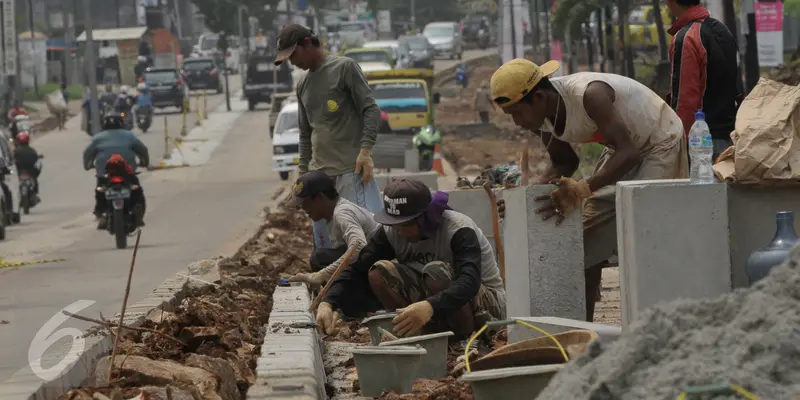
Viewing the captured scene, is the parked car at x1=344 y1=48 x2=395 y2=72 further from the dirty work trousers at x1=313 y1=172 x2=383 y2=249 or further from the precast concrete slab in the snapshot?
the dirty work trousers at x1=313 y1=172 x2=383 y2=249

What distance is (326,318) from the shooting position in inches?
319

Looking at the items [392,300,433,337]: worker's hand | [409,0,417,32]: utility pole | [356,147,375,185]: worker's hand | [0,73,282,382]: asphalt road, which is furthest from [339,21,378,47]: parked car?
[392,300,433,337]: worker's hand

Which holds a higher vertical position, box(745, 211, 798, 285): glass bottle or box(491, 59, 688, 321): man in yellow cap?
box(491, 59, 688, 321): man in yellow cap

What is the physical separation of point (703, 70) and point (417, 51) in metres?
65.2

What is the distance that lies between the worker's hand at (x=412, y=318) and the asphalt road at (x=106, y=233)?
6.31ft

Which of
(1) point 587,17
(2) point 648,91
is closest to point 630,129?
(2) point 648,91

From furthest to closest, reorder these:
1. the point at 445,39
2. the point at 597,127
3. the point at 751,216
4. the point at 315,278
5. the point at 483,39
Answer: the point at 483,39
the point at 445,39
the point at 315,278
the point at 597,127
the point at 751,216

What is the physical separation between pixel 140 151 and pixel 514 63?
44.3 feet

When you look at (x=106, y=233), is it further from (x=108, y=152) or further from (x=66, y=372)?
(x=66, y=372)

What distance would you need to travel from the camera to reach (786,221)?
636cm

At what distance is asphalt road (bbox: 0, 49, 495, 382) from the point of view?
42.4ft

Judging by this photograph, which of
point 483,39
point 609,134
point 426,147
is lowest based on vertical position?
point 426,147

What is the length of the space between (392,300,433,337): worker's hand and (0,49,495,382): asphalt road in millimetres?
1924

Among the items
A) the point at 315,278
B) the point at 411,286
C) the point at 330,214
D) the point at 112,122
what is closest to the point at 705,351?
the point at 411,286
